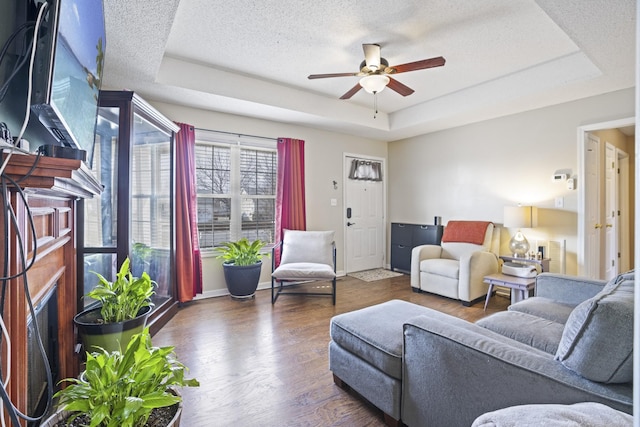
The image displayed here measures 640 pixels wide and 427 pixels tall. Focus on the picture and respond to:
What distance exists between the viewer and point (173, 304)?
10.9ft

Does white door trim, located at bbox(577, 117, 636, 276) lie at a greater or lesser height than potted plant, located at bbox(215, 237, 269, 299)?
greater

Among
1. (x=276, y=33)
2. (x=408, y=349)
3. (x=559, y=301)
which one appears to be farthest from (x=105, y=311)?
(x=559, y=301)

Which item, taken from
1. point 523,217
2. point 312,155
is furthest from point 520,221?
point 312,155

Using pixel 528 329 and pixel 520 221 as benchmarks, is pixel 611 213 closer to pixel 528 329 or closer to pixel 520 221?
pixel 520 221

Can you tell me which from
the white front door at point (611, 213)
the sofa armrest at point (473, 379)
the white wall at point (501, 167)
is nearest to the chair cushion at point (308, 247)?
the white wall at point (501, 167)

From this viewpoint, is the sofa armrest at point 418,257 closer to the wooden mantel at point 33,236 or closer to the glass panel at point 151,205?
the glass panel at point 151,205

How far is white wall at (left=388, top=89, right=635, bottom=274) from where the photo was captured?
11.6ft

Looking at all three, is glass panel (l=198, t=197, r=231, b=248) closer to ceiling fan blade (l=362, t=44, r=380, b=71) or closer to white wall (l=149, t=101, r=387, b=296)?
Result: white wall (l=149, t=101, r=387, b=296)

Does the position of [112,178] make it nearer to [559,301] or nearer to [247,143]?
[247,143]

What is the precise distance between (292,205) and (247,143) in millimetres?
1057

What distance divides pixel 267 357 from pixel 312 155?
3.12m

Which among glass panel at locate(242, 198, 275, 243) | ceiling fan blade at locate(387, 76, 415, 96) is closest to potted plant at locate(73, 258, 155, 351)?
glass panel at locate(242, 198, 275, 243)

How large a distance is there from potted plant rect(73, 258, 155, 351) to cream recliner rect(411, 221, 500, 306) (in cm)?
323

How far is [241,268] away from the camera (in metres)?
3.63
